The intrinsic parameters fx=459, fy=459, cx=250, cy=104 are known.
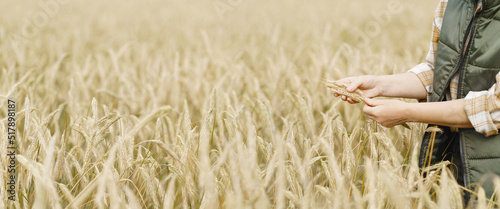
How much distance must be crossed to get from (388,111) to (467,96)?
23cm

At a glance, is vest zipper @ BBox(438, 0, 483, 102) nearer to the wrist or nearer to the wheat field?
the wrist

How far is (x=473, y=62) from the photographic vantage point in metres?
1.41

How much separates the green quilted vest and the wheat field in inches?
5.2

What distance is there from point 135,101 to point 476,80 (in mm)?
1543

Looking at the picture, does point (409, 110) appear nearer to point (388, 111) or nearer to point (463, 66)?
point (388, 111)

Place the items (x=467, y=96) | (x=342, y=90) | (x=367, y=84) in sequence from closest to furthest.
Result: (x=467, y=96)
(x=342, y=90)
(x=367, y=84)

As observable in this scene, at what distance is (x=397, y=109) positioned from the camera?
1.40 meters

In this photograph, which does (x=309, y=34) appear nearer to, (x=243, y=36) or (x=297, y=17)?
(x=243, y=36)

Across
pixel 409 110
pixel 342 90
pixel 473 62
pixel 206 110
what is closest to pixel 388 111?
pixel 409 110

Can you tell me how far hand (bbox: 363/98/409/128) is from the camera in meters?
1.40

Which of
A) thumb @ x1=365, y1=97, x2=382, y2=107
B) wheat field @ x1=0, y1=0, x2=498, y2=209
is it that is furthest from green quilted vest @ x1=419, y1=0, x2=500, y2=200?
thumb @ x1=365, y1=97, x2=382, y2=107

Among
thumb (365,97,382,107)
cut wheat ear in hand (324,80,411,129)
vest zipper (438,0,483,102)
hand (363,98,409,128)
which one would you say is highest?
vest zipper (438,0,483,102)

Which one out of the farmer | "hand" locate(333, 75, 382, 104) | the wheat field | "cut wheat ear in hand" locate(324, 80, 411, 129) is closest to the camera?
the wheat field

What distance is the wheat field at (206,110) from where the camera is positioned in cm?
113
